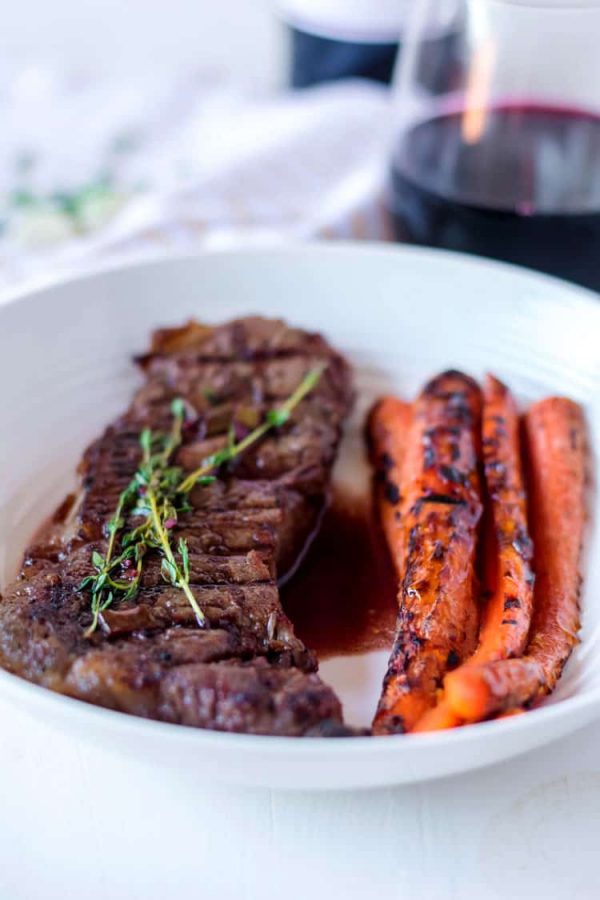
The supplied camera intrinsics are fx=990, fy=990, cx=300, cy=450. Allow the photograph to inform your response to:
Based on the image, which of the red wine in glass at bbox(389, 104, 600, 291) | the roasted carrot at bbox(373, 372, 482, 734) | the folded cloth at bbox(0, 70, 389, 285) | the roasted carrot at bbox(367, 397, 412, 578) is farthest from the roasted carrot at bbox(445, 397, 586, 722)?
the folded cloth at bbox(0, 70, 389, 285)

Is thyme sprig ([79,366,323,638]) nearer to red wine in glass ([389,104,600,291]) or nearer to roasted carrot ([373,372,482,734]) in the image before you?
roasted carrot ([373,372,482,734])

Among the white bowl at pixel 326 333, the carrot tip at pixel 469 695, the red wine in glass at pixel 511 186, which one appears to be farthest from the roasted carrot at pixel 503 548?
the red wine in glass at pixel 511 186

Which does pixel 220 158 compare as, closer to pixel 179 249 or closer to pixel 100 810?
pixel 179 249

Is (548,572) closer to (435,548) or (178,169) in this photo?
(435,548)

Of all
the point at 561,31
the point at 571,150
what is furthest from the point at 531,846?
the point at 561,31

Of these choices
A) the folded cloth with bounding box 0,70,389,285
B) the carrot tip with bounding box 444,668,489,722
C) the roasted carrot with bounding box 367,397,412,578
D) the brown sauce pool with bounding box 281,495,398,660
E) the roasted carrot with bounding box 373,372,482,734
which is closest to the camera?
the carrot tip with bounding box 444,668,489,722

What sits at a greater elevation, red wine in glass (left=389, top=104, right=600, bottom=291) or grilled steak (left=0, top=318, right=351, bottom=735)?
red wine in glass (left=389, top=104, right=600, bottom=291)
